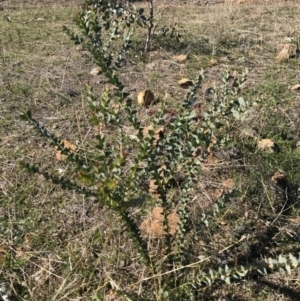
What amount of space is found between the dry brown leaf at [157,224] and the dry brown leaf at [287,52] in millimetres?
2416

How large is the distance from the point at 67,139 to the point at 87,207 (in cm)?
72

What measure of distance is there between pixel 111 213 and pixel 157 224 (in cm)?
28

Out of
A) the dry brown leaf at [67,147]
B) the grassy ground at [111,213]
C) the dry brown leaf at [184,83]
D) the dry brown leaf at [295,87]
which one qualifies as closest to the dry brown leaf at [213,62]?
the grassy ground at [111,213]

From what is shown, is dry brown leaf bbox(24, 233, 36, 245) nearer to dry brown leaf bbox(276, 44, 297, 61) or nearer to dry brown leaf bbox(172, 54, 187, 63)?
dry brown leaf bbox(172, 54, 187, 63)

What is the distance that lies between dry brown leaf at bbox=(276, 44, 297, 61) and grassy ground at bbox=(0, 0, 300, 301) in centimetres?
6

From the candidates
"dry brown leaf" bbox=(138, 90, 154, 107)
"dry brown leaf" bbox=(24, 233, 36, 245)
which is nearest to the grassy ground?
"dry brown leaf" bbox=(24, 233, 36, 245)

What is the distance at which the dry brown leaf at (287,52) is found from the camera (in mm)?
4219

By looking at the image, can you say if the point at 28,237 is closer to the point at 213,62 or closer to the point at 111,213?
the point at 111,213

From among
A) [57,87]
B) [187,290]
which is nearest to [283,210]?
[187,290]

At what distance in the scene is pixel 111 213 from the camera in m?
2.42

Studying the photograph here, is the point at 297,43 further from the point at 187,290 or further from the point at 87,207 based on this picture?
the point at 187,290

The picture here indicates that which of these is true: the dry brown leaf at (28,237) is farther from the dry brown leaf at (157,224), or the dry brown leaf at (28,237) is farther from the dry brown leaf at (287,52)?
the dry brown leaf at (287,52)

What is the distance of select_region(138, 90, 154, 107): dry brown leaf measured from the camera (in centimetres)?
344

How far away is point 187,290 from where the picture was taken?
1922 millimetres
